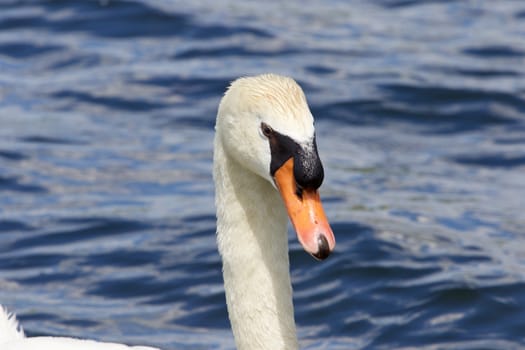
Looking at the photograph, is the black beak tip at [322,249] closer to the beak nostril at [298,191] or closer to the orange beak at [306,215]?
the orange beak at [306,215]

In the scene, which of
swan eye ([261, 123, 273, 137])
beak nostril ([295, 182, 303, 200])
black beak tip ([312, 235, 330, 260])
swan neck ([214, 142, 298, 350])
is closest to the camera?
black beak tip ([312, 235, 330, 260])

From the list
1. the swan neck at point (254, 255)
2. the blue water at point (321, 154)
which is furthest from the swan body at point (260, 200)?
the blue water at point (321, 154)

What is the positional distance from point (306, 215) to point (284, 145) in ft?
0.80

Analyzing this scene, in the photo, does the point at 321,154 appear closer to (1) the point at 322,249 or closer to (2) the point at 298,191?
(2) the point at 298,191

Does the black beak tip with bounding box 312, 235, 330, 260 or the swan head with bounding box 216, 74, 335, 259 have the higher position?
the swan head with bounding box 216, 74, 335, 259

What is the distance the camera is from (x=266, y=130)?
15.0ft

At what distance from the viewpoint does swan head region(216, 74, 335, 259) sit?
4375 millimetres

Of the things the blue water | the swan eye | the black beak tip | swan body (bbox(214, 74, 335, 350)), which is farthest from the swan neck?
the blue water

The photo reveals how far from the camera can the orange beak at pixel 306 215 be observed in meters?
4.36

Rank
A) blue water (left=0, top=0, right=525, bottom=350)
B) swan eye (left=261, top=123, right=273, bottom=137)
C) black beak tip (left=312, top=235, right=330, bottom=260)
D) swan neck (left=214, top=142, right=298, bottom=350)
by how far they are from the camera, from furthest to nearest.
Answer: blue water (left=0, top=0, right=525, bottom=350), swan neck (left=214, top=142, right=298, bottom=350), swan eye (left=261, top=123, right=273, bottom=137), black beak tip (left=312, top=235, right=330, bottom=260)

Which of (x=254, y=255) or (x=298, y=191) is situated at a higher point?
(x=298, y=191)

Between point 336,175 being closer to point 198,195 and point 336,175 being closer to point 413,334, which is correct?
point 198,195

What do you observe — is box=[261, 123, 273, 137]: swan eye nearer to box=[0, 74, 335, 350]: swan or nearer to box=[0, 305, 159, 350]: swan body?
box=[0, 74, 335, 350]: swan

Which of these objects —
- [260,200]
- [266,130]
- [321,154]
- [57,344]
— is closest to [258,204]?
[260,200]
